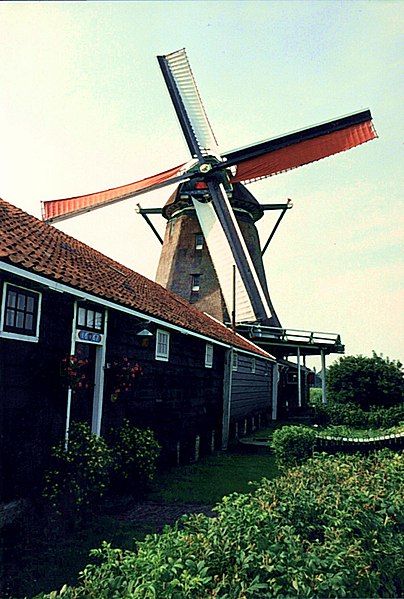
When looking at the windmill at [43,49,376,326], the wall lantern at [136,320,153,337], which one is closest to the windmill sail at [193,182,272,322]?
the windmill at [43,49,376,326]

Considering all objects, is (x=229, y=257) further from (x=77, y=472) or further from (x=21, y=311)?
(x=21, y=311)

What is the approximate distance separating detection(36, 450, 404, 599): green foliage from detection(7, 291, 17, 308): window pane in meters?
3.10

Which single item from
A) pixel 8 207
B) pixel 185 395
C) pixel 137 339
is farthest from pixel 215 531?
pixel 185 395

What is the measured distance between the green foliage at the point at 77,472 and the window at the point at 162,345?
3.40 meters

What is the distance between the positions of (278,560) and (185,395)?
30.0 ft

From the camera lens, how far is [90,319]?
306 inches

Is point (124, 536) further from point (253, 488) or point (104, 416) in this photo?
point (253, 488)

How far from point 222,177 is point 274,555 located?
20.8 meters

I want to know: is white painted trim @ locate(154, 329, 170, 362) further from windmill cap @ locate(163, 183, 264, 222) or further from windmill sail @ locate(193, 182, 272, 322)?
windmill cap @ locate(163, 183, 264, 222)

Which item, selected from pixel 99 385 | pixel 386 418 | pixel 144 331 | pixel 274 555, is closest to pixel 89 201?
pixel 144 331

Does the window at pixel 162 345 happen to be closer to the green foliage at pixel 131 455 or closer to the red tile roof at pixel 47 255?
the red tile roof at pixel 47 255

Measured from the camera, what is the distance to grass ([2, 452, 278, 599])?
5066 mm

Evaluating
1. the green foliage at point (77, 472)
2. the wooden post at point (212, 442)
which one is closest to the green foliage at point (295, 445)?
the wooden post at point (212, 442)

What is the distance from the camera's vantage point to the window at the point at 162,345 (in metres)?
10.5
